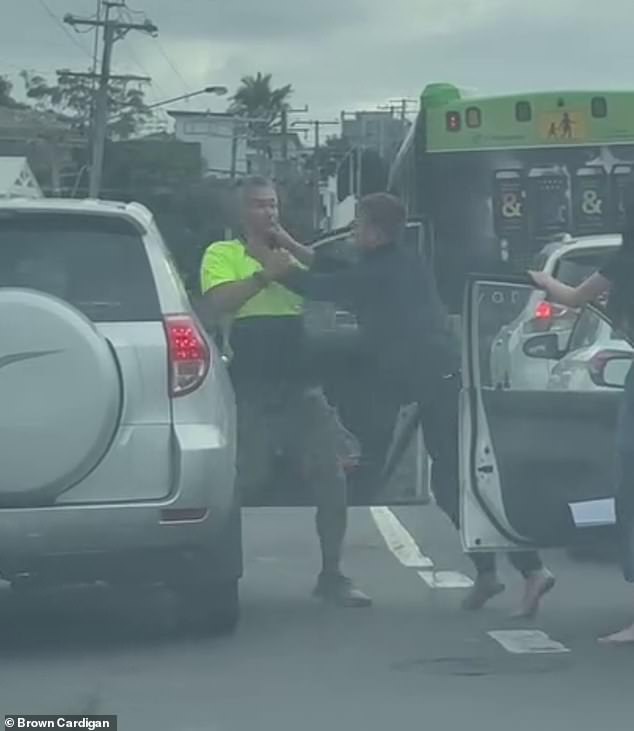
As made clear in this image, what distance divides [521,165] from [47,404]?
12043mm

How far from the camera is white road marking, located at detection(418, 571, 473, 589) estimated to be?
11516 mm

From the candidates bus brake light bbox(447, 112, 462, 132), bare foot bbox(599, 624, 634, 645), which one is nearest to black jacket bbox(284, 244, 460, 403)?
bare foot bbox(599, 624, 634, 645)

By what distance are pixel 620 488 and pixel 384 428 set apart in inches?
73.3

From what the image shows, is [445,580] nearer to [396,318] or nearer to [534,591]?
[534,591]

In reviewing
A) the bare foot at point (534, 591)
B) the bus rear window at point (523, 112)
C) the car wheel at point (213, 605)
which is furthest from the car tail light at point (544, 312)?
the bus rear window at point (523, 112)

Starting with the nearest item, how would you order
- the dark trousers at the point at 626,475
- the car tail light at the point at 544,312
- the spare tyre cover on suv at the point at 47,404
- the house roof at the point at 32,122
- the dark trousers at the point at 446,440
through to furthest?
the spare tyre cover on suv at the point at 47,404
the dark trousers at the point at 626,475
the dark trousers at the point at 446,440
the car tail light at the point at 544,312
the house roof at the point at 32,122

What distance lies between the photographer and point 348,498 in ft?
36.2

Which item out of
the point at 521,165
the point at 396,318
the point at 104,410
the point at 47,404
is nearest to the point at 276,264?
the point at 396,318

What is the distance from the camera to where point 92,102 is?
5581 centimetres

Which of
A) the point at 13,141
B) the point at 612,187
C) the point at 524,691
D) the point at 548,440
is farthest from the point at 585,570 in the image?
the point at 13,141

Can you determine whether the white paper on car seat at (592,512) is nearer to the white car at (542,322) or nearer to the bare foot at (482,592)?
the white car at (542,322)

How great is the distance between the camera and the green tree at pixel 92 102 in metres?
58.1

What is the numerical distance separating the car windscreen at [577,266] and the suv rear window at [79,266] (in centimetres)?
495

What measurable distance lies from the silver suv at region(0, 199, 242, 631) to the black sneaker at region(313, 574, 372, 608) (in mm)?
1355
